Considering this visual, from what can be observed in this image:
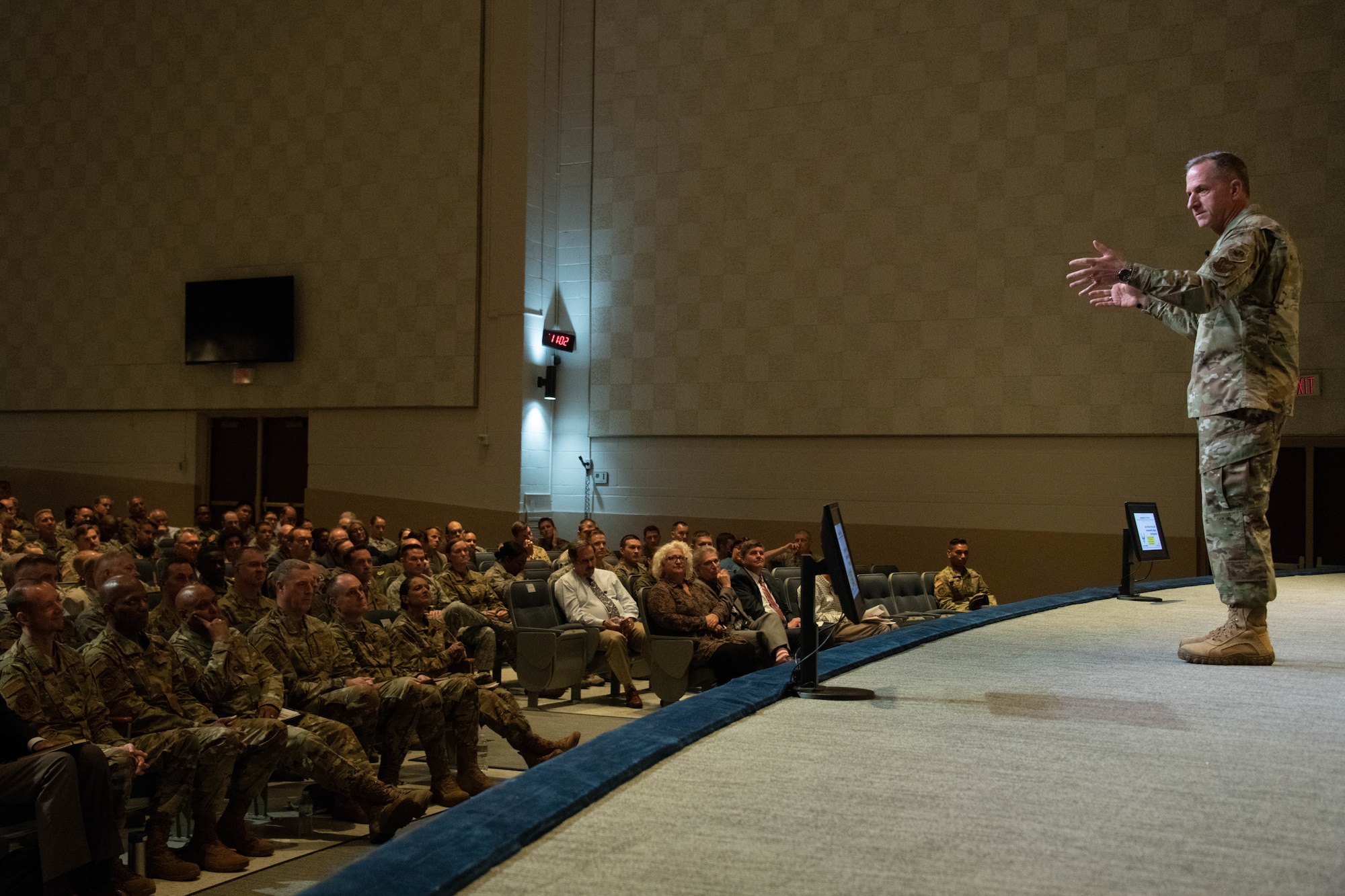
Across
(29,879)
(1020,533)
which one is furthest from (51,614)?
(1020,533)

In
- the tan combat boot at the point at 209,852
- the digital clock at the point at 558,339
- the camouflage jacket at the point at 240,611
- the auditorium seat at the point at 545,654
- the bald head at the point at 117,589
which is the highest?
the digital clock at the point at 558,339

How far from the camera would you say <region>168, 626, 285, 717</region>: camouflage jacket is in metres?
4.61

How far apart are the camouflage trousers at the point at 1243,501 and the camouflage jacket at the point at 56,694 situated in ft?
11.9

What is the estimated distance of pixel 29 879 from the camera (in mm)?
3500

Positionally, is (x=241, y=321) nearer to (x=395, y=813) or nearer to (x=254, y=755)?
(x=254, y=755)

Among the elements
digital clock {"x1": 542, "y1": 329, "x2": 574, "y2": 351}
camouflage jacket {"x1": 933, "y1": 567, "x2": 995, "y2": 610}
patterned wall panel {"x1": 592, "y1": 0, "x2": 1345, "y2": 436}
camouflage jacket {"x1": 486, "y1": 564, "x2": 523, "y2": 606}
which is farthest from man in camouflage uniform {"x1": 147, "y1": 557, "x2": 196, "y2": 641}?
digital clock {"x1": 542, "y1": 329, "x2": 574, "y2": 351}

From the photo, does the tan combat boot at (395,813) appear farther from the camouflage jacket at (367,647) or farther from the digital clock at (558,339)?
the digital clock at (558,339)

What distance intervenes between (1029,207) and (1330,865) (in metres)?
11.0

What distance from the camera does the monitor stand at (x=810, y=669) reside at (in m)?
3.10

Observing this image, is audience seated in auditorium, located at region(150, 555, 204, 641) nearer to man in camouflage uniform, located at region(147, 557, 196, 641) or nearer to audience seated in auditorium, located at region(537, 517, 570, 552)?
man in camouflage uniform, located at region(147, 557, 196, 641)

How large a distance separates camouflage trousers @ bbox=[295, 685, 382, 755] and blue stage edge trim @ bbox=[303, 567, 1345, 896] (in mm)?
2180

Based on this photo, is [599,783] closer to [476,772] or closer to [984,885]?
[984,885]

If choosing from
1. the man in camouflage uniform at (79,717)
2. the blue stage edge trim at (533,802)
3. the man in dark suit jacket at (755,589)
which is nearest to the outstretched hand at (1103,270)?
the blue stage edge trim at (533,802)

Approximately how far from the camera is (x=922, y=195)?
12.4m
